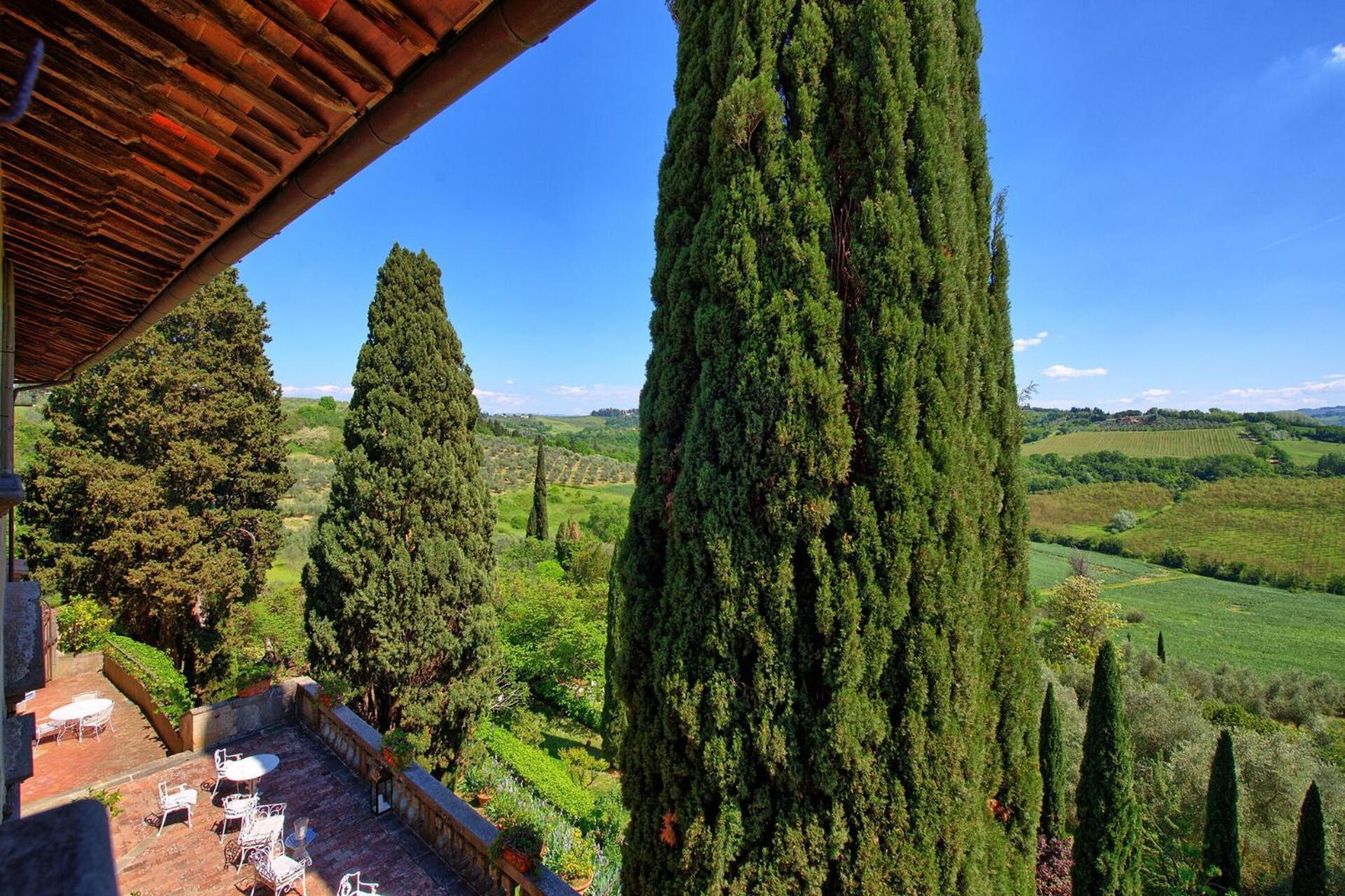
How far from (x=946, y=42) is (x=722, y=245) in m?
1.99

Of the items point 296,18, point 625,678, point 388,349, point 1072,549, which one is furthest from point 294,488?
point 1072,549

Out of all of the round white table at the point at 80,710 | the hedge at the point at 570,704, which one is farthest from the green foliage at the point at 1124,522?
the round white table at the point at 80,710

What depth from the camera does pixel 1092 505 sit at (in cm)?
A: 5059

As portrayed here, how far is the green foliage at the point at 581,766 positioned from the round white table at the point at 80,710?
7.26m

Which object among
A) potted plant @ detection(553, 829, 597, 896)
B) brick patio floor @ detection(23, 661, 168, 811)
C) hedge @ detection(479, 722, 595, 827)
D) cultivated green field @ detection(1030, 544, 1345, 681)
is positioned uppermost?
potted plant @ detection(553, 829, 597, 896)

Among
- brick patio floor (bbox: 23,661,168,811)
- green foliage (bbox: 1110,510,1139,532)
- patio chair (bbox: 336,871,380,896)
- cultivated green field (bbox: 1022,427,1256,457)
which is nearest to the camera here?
patio chair (bbox: 336,871,380,896)

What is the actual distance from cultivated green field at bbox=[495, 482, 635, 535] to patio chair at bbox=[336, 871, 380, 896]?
28561 millimetres

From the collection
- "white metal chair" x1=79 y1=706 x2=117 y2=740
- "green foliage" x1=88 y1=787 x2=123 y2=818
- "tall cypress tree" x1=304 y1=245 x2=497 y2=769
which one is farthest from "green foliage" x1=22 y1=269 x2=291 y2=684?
"green foliage" x1=88 y1=787 x2=123 y2=818

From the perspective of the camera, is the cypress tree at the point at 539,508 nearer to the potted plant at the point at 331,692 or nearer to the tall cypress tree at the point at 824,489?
the potted plant at the point at 331,692

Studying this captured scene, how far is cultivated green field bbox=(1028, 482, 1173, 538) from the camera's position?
47500 millimetres

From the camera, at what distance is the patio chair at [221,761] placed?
6384 millimetres

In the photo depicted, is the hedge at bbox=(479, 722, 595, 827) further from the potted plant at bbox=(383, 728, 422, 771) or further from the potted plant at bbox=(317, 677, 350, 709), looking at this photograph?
the potted plant at bbox=(383, 728, 422, 771)

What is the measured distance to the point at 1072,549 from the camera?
44406 mm

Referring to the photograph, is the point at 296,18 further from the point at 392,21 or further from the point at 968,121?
the point at 968,121
